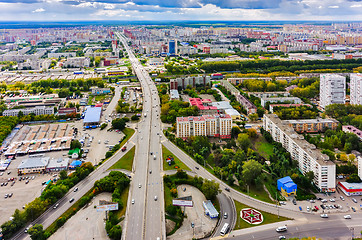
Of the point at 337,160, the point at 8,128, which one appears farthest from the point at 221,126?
the point at 8,128

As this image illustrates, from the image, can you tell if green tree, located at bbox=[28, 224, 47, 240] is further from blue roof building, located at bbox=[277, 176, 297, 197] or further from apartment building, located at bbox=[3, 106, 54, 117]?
apartment building, located at bbox=[3, 106, 54, 117]

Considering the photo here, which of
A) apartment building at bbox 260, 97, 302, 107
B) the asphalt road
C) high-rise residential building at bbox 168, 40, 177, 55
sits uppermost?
high-rise residential building at bbox 168, 40, 177, 55

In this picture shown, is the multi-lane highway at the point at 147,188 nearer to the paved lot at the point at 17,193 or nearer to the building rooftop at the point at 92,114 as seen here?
the building rooftop at the point at 92,114

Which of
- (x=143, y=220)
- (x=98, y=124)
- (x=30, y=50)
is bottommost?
(x=143, y=220)

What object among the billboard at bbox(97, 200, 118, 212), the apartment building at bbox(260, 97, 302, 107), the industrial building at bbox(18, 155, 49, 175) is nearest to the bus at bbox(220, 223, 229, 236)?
the billboard at bbox(97, 200, 118, 212)

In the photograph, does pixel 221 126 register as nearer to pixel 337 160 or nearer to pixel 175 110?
pixel 175 110
